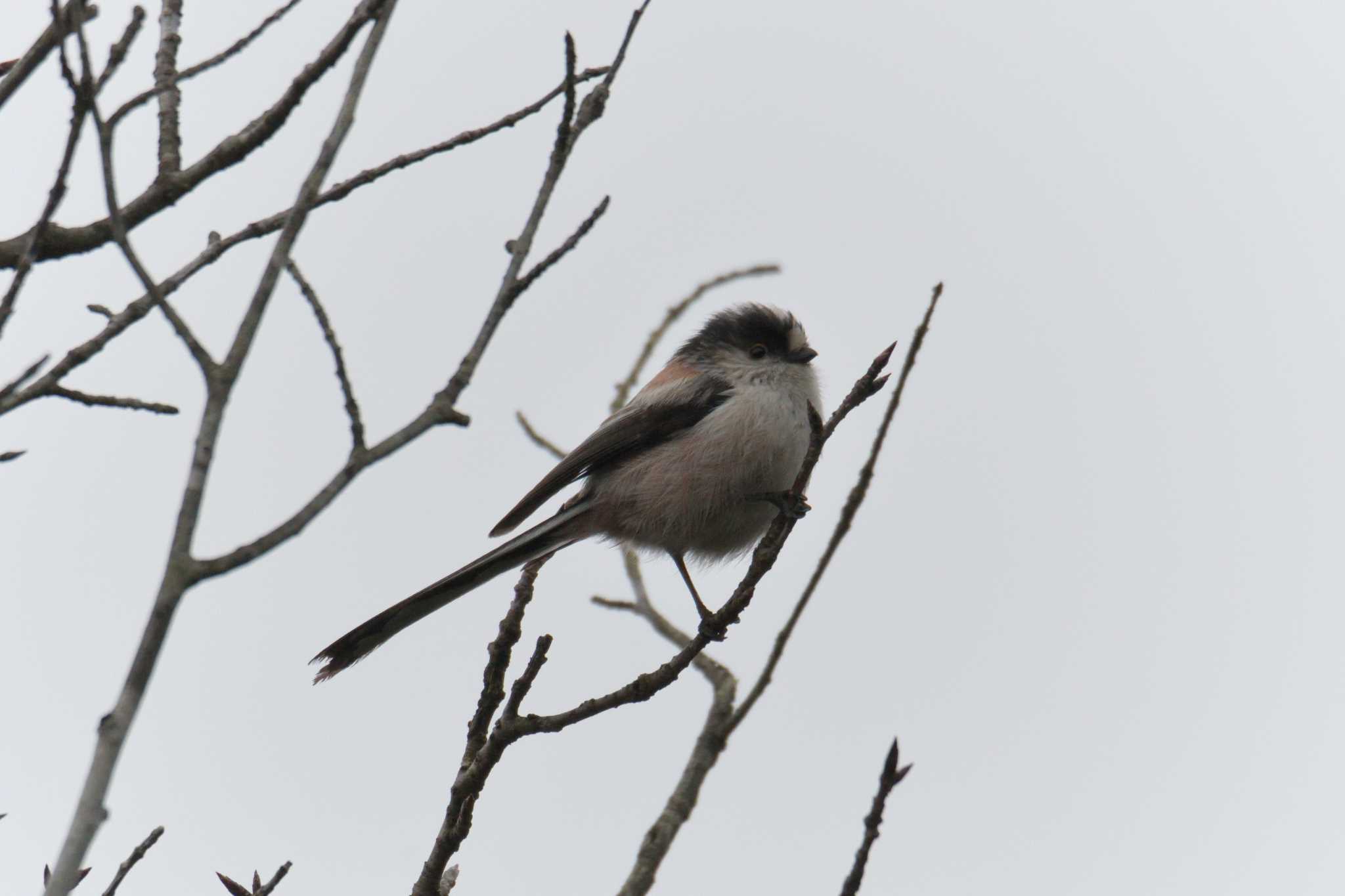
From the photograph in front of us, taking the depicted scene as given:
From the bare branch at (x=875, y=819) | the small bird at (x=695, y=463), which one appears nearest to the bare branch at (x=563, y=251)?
the bare branch at (x=875, y=819)

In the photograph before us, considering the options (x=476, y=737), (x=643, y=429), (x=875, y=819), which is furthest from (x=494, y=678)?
(x=643, y=429)

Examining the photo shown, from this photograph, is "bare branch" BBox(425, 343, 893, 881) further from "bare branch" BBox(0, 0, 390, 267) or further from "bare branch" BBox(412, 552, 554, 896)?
"bare branch" BBox(0, 0, 390, 267)

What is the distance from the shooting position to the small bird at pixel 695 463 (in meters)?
5.21

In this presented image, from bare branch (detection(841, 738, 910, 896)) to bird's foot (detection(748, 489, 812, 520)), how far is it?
1.02 metres

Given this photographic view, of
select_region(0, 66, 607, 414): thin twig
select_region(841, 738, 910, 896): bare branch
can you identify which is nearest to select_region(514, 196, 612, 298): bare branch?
select_region(0, 66, 607, 414): thin twig

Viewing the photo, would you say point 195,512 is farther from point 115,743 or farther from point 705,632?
point 705,632

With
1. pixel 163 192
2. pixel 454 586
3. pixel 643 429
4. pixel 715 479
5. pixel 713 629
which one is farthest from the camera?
pixel 643 429

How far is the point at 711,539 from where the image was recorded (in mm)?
5430

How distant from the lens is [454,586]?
4.80 metres

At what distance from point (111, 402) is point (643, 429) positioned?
2.72 meters

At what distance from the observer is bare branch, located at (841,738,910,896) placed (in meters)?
2.55

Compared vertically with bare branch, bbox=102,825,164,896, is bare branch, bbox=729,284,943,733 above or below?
above

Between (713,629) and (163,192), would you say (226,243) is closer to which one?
(163,192)

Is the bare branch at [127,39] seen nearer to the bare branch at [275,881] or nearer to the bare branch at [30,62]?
the bare branch at [30,62]
